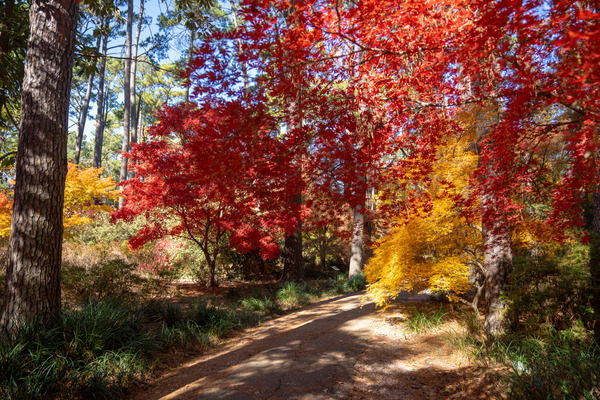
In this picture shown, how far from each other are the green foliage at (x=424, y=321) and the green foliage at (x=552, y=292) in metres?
1.14

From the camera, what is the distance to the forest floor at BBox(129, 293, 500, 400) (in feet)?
10.8

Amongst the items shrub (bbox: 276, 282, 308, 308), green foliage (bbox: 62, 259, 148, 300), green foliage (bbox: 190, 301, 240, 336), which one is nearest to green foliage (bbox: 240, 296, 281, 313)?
shrub (bbox: 276, 282, 308, 308)

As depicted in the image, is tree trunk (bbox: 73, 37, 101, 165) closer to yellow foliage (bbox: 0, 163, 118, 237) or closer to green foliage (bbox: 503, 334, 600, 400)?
yellow foliage (bbox: 0, 163, 118, 237)

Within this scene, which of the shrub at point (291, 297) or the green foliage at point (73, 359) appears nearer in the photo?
the green foliage at point (73, 359)

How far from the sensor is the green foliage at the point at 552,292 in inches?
158

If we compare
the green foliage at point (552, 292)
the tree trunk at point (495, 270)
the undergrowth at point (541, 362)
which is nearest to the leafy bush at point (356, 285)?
the tree trunk at point (495, 270)

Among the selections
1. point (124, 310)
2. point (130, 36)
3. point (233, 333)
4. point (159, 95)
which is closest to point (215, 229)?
point (233, 333)

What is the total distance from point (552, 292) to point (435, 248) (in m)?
1.82

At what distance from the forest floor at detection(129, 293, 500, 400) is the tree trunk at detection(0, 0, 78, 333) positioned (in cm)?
177

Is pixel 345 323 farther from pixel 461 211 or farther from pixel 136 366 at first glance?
pixel 136 366

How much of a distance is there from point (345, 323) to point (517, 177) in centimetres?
386

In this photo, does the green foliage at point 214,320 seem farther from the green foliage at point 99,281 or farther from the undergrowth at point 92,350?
the green foliage at point 99,281

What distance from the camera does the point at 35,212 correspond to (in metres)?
3.87

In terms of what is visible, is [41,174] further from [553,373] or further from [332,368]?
[553,373]
